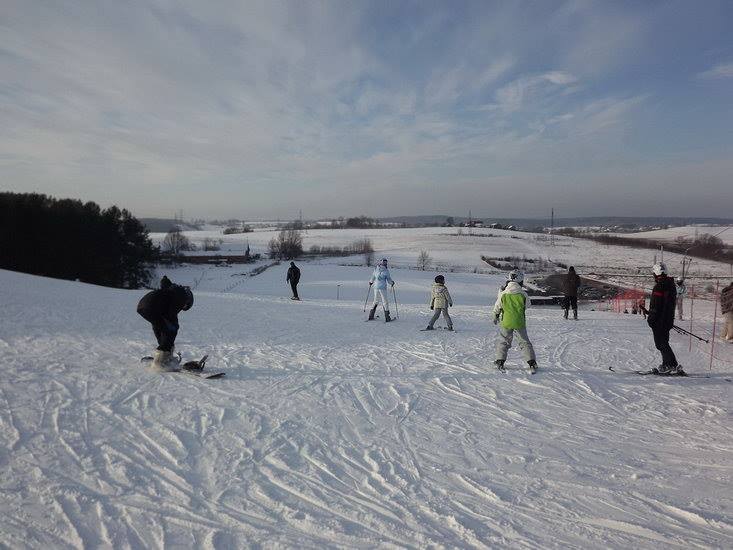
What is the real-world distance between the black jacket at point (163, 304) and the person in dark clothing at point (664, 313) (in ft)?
25.1

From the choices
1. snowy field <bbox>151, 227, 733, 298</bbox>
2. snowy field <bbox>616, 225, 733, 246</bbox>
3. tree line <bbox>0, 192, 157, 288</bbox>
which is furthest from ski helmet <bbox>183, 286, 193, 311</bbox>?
tree line <bbox>0, 192, 157, 288</bbox>

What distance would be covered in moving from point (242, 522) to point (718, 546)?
3.47 metres

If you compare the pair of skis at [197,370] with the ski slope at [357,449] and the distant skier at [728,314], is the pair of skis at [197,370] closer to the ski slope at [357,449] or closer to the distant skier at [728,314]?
the ski slope at [357,449]

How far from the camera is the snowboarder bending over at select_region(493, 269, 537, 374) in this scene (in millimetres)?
7188

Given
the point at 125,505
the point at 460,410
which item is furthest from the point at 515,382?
the point at 125,505

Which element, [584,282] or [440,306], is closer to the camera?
[440,306]

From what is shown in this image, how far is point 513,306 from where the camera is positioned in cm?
720

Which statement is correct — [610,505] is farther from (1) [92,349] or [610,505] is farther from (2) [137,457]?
(1) [92,349]

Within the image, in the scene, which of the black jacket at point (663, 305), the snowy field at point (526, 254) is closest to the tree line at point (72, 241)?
the snowy field at point (526, 254)

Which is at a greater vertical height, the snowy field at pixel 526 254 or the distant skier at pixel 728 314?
the distant skier at pixel 728 314

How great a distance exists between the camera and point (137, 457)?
165 inches

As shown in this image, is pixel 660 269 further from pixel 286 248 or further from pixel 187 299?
pixel 286 248

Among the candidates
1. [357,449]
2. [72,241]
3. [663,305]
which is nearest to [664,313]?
[663,305]

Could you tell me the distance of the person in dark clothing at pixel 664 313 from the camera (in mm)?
7133
